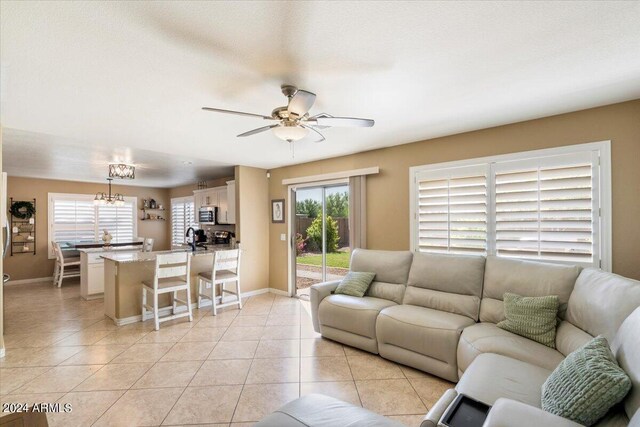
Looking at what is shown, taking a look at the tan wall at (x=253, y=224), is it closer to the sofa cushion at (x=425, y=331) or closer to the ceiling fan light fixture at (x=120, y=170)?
the ceiling fan light fixture at (x=120, y=170)

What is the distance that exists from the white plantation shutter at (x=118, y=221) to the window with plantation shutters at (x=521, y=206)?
7.71 m

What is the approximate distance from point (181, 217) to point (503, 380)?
829 cm

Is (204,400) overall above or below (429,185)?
below

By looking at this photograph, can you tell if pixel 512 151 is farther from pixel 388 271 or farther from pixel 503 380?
pixel 503 380

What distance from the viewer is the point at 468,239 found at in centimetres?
350

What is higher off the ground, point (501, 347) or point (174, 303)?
point (501, 347)

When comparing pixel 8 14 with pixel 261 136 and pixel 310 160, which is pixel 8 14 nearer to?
pixel 261 136

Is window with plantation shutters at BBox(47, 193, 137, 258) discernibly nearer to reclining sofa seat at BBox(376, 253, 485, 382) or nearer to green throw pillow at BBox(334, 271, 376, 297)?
green throw pillow at BBox(334, 271, 376, 297)

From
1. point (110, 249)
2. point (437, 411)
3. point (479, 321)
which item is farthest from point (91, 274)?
point (479, 321)

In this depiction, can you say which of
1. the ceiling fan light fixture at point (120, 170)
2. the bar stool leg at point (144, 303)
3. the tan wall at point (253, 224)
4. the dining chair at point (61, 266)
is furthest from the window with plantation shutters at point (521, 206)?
the dining chair at point (61, 266)

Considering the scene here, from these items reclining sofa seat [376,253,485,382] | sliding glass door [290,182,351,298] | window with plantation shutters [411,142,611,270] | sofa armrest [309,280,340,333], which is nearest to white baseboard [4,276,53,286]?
sliding glass door [290,182,351,298]

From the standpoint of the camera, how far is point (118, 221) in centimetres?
789

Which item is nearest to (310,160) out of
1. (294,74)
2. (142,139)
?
(142,139)

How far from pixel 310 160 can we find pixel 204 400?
377 centimetres
